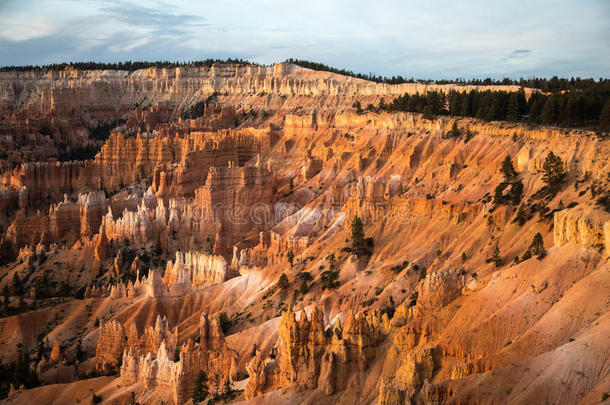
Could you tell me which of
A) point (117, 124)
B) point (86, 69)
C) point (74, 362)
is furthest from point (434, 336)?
point (86, 69)

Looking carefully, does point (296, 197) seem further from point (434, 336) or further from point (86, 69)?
point (86, 69)

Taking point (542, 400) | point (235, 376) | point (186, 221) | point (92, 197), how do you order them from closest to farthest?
point (542, 400), point (235, 376), point (186, 221), point (92, 197)

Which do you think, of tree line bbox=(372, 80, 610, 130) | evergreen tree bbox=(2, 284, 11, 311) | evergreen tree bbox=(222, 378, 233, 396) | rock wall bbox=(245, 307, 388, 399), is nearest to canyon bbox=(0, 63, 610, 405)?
rock wall bbox=(245, 307, 388, 399)

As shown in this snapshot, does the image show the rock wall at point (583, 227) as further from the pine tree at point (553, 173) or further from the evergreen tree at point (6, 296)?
the evergreen tree at point (6, 296)

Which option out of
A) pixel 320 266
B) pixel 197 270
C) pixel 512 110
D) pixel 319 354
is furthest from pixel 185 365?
pixel 512 110

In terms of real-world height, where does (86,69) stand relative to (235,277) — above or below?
above

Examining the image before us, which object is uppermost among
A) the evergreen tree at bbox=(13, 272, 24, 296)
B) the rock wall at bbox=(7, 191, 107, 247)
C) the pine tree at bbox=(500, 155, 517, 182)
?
the pine tree at bbox=(500, 155, 517, 182)

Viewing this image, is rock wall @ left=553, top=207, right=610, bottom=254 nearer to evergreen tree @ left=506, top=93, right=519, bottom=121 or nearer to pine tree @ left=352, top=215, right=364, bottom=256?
pine tree @ left=352, top=215, right=364, bottom=256
